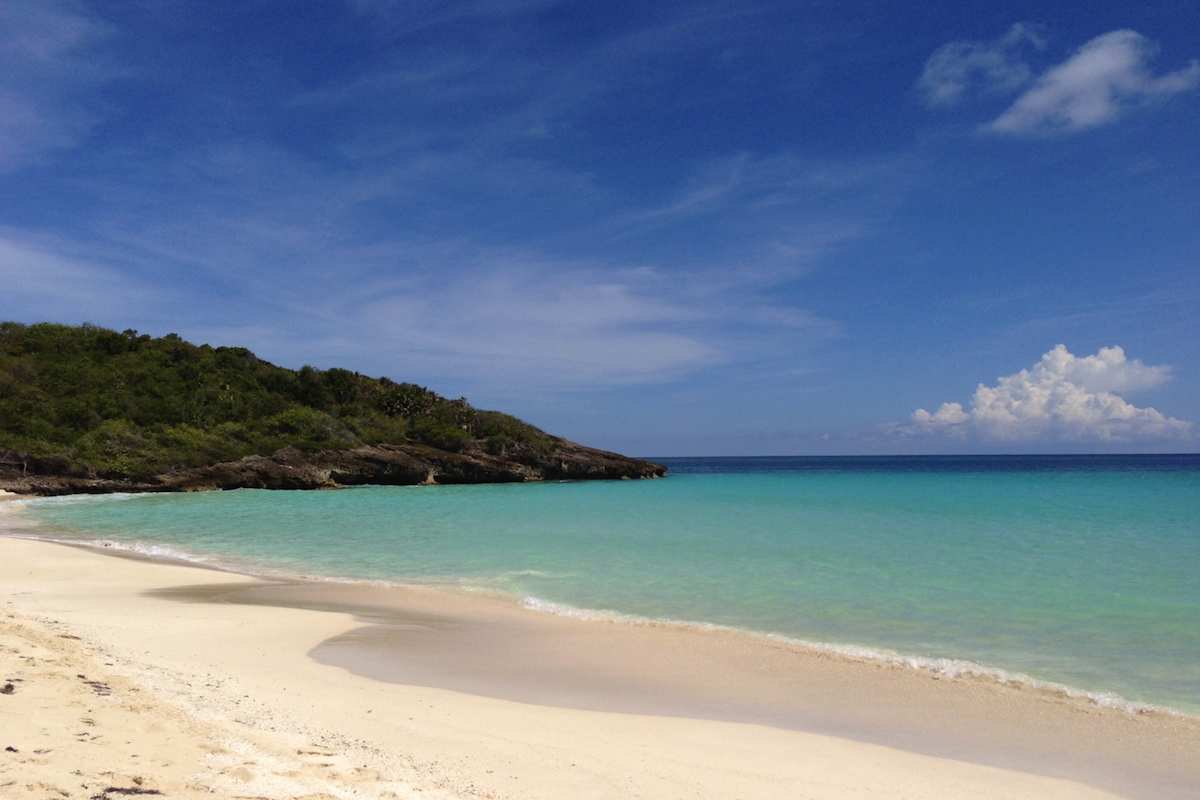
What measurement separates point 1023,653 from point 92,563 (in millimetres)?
16434

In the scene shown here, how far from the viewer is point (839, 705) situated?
6.52 meters

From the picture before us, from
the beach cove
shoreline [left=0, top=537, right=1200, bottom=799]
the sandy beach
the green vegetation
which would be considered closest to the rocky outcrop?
the green vegetation

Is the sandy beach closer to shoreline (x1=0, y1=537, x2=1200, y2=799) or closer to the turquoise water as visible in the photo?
shoreline (x1=0, y1=537, x2=1200, y2=799)

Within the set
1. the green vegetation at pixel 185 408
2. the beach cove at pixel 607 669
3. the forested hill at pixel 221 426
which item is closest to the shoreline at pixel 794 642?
the beach cove at pixel 607 669

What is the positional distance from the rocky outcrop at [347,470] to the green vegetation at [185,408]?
0.79m

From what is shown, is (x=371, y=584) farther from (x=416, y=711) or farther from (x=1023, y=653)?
(x=1023, y=653)

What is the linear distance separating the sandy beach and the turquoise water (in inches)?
55.3

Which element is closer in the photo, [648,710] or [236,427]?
[648,710]

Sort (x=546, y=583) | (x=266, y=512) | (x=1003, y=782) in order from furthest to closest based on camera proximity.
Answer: (x=266, y=512), (x=546, y=583), (x=1003, y=782)

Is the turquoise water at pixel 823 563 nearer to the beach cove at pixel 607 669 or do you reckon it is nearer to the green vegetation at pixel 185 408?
the beach cove at pixel 607 669

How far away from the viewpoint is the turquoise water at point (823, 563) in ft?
28.6

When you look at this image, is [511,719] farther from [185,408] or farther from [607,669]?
[185,408]

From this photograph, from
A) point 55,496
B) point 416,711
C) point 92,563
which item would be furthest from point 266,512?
point 416,711

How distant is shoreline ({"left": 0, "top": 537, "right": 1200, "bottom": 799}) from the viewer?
15.2ft
